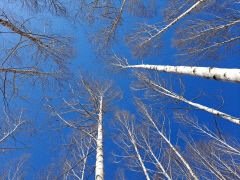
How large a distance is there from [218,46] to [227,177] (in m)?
5.86

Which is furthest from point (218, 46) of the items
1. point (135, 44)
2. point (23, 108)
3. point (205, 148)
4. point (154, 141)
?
point (23, 108)

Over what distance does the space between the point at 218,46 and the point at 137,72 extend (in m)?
3.33

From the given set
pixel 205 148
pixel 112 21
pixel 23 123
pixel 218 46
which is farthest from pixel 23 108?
pixel 205 148

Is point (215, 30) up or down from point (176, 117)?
up

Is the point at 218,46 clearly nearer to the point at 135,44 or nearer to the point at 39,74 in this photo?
the point at 135,44

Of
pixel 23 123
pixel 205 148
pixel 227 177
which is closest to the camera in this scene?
pixel 227 177

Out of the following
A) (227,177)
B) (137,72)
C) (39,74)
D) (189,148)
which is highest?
(137,72)

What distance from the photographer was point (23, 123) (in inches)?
223

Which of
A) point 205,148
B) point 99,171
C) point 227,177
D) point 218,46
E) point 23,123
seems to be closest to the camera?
point 99,171

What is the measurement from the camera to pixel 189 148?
6.38 m

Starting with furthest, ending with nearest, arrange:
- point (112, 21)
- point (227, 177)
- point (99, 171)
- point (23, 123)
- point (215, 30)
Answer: point (23, 123) < point (227, 177) < point (215, 30) < point (112, 21) < point (99, 171)

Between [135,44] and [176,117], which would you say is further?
[176,117]

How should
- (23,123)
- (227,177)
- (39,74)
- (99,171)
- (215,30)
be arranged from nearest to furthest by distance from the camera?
(99,171) < (39,74) < (215,30) < (227,177) < (23,123)

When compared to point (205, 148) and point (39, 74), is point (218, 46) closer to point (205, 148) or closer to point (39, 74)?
point (205, 148)
